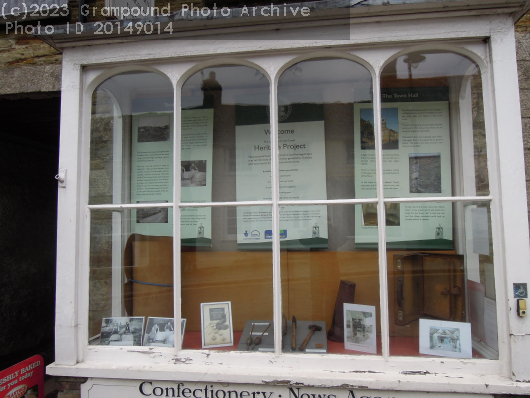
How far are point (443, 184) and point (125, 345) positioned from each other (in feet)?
8.24

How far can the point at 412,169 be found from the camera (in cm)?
269

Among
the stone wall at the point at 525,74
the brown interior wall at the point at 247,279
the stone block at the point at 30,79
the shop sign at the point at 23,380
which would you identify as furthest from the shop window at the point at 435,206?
the stone block at the point at 30,79

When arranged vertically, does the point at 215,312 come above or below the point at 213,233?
below

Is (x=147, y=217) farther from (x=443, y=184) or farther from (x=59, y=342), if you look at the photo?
(x=443, y=184)

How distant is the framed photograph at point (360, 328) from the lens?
2.42 meters

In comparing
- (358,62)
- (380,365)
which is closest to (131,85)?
(358,62)

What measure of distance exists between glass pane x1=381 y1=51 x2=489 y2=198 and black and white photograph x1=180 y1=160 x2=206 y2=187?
4.52 ft

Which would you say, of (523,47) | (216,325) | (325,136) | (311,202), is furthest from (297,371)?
(523,47)

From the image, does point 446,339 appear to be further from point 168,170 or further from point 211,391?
point 168,170

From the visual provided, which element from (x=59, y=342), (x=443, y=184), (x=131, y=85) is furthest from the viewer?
(x=131, y=85)

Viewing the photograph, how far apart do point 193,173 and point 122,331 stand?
4.14 ft

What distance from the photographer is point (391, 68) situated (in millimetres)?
2562

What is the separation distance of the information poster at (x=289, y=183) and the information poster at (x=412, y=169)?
12.6 inches

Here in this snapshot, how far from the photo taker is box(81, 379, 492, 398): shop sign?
2195mm
